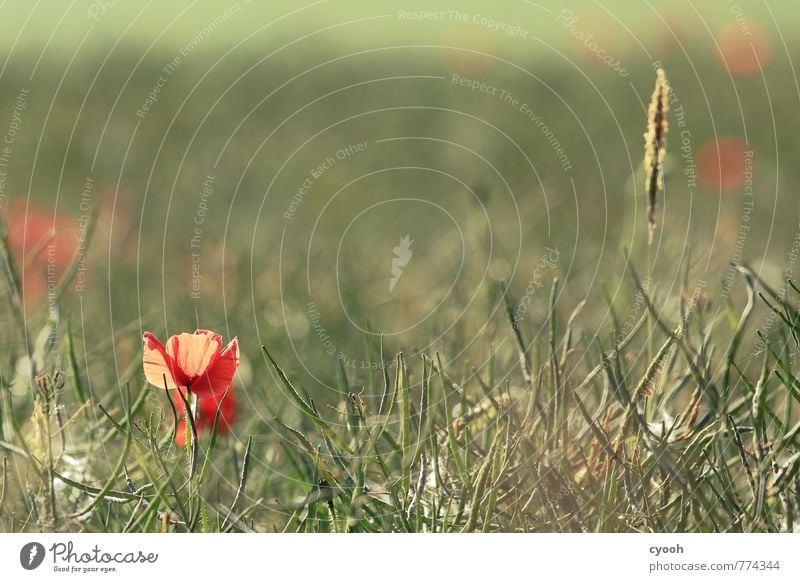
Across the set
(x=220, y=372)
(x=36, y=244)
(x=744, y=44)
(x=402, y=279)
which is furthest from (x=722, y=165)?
(x=220, y=372)

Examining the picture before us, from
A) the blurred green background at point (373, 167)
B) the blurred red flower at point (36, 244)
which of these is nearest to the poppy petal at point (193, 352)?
the blurred green background at point (373, 167)

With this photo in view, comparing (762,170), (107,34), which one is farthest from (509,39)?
(762,170)

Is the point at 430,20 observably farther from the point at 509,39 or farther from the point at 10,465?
the point at 10,465

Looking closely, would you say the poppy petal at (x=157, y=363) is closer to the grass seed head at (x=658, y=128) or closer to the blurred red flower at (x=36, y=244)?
the grass seed head at (x=658, y=128)

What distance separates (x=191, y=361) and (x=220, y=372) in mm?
35

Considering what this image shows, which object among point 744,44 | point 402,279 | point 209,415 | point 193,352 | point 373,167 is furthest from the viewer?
point 373,167

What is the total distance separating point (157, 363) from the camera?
129 cm

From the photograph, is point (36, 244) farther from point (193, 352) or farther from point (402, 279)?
point (193, 352)

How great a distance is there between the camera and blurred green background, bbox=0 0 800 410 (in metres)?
1.84

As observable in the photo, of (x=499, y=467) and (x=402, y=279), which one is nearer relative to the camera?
(x=499, y=467)

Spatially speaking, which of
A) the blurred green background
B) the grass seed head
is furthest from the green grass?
the blurred green background

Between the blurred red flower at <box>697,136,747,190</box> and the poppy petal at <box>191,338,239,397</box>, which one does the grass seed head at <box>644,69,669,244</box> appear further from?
the blurred red flower at <box>697,136,747,190</box>

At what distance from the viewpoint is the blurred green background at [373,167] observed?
184 centimetres
